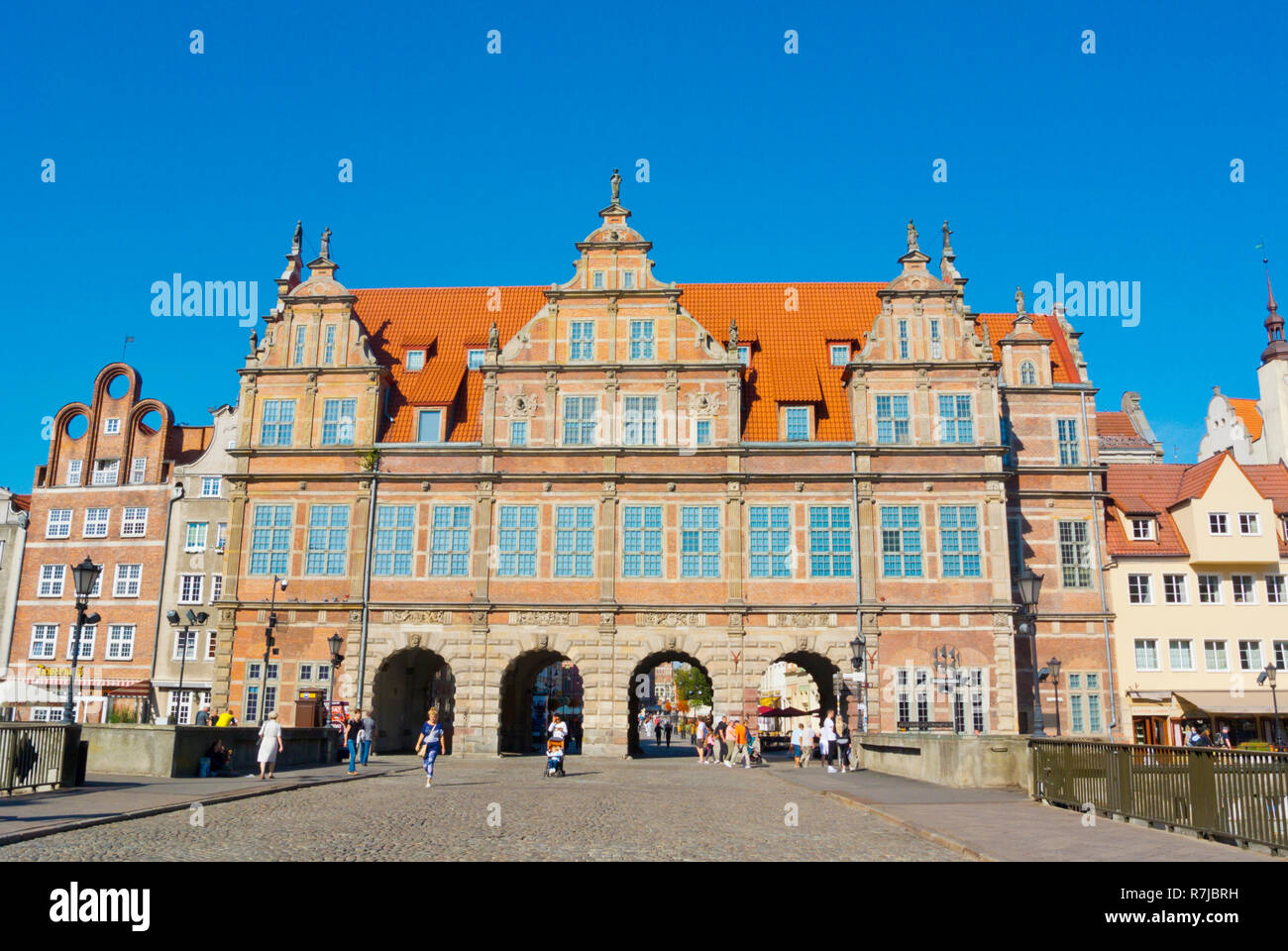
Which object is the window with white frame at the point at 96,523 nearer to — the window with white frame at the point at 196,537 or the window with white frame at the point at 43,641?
the window with white frame at the point at 196,537

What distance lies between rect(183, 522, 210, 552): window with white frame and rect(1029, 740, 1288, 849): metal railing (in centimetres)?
4400

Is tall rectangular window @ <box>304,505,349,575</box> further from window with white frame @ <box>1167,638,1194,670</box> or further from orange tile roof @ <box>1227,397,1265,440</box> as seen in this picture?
orange tile roof @ <box>1227,397,1265,440</box>

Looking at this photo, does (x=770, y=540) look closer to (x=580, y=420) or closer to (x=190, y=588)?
(x=580, y=420)

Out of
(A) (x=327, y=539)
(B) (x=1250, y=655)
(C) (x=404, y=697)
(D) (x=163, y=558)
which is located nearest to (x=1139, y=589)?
(B) (x=1250, y=655)

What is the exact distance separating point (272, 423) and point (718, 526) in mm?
18195

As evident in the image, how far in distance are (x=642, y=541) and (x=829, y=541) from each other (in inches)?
277

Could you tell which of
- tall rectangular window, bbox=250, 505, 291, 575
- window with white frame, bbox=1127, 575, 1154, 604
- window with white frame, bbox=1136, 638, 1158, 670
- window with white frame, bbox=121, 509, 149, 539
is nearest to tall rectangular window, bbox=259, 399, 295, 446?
tall rectangular window, bbox=250, 505, 291, 575

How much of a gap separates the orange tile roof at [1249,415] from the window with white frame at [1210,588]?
77.5 ft

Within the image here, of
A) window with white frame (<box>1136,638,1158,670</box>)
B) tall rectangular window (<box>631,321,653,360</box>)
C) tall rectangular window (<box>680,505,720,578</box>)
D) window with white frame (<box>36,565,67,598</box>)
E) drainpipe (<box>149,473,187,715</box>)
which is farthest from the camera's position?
window with white frame (<box>36,565,67,598</box>)

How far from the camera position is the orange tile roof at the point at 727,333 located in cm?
4481

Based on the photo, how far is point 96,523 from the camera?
182ft

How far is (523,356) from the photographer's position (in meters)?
44.1

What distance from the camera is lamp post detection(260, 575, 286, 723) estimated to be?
3978cm

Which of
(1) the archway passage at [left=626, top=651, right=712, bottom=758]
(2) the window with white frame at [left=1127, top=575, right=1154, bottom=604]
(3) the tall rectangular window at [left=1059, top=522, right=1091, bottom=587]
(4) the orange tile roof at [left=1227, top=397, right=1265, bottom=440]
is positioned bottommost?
(1) the archway passage at [left=626, top=651, right=712, bottom=758]
